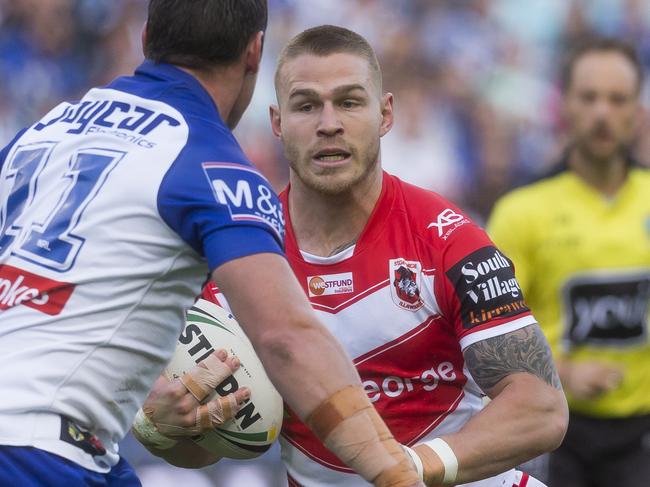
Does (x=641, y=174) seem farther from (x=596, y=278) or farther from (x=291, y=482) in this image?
(x=291, y=482)

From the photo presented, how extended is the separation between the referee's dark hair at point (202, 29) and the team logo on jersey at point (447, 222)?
1.17m

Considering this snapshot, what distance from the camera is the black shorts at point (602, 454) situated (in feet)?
21.2

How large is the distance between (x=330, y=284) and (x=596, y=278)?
7.88 feet

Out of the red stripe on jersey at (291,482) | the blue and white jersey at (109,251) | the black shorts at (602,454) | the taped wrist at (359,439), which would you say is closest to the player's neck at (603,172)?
the black shorts at (602,454)

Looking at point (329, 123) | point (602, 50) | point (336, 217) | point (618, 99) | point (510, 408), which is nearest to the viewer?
point (510, 408)

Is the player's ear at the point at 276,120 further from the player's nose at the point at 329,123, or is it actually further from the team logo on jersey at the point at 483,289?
the team logo on jersey at the point at 483,289

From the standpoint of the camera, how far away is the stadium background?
9852 mm

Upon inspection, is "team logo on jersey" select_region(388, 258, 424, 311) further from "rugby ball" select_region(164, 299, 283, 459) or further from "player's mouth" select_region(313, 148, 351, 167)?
"rugby ball" select_region(164, 299, 283, 459)

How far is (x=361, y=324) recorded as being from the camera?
4512 millimetres

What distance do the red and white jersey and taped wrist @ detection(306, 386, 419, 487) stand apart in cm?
115

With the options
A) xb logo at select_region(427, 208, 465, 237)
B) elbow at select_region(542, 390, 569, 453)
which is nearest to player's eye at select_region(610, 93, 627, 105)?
xb logo at select_region(427, 208, 465, 237)

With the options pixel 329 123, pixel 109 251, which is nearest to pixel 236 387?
pixel 329 123

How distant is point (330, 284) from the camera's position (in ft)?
15.1

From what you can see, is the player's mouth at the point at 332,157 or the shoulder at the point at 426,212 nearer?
the shoulder at the point at 426,212
